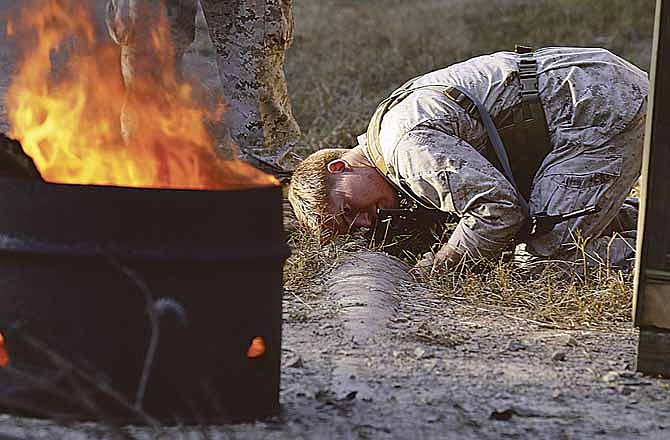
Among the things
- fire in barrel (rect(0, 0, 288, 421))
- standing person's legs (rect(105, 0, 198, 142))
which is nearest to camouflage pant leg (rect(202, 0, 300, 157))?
standing person's legs (rect(105, 0, 198, 142))

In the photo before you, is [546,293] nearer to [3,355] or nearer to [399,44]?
[3,355]

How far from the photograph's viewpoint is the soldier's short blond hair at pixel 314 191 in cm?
496

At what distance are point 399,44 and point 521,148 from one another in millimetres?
8025

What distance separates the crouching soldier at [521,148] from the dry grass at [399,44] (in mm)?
198

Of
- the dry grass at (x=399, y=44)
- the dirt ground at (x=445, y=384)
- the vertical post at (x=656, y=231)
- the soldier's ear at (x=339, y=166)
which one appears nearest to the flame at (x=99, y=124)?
the dirt ground at (x=445, y=384)

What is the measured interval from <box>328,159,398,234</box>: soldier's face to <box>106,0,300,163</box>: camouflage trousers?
0.58m

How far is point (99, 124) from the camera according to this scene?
2902 mm

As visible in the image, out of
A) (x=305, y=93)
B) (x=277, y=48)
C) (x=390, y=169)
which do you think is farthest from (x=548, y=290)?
(x=305, y=93)

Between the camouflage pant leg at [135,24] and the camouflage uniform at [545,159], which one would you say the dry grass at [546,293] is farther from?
the camouflage pant leg at [135,24]

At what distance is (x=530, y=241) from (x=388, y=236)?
66 cm

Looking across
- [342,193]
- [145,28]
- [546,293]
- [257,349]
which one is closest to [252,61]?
[145,28]

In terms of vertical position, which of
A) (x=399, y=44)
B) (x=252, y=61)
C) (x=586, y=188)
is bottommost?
(x=399, y=44)

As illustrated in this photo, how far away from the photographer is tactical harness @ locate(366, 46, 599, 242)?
15.0ft

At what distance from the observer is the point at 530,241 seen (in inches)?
183
